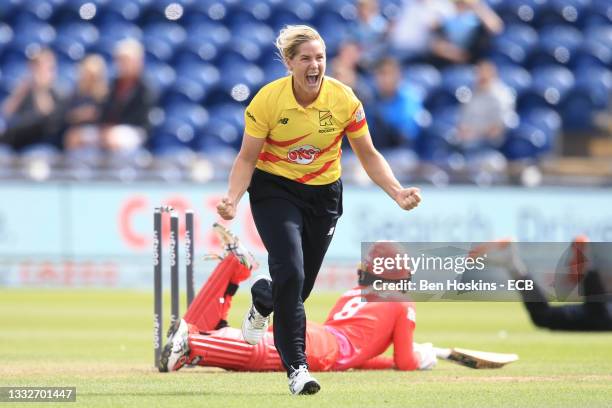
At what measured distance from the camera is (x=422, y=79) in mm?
19391

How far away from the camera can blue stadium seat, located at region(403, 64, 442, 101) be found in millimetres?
19297

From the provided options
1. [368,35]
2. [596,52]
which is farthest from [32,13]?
[596,52]

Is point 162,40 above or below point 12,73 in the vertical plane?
above

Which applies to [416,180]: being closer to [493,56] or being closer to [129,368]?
[493,56]

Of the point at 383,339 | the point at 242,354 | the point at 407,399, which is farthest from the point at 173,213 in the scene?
the point at 407,399

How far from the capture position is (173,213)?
338 inches

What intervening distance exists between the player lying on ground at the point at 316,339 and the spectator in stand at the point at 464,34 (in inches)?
442

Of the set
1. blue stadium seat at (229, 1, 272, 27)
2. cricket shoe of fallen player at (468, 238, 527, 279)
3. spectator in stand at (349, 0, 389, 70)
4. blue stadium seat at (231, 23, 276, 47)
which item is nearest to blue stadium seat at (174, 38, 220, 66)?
blue stadium seat at (231, 23, 276, 47)

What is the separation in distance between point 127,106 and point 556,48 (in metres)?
A: 7.23

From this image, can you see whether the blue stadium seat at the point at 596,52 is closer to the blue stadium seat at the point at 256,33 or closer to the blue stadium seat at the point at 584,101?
the blue stadium seat at the point at 584,101

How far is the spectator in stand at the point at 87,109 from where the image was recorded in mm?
17391

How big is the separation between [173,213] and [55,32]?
12885mm

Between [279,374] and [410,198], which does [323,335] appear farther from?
[410,198]

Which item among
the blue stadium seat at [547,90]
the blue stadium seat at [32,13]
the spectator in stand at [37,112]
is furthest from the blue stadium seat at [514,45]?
the blue stadium seat at [32,13]
